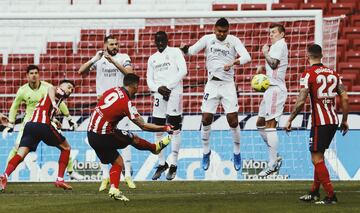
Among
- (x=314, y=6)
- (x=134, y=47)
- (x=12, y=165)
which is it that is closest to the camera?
(x=12, y=165)

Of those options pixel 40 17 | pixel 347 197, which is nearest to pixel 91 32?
pixel 40 17

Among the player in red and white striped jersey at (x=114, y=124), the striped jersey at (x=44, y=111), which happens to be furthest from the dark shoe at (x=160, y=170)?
the player in red and white striped jersey at (x=114, y=124)

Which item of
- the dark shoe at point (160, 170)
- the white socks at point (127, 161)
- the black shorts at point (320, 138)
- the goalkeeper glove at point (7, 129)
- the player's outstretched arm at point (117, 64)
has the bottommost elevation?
the dark shoe at point (160, 170)

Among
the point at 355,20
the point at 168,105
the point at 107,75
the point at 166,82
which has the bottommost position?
the point at 168,105

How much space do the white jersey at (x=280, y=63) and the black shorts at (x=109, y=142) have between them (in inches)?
170

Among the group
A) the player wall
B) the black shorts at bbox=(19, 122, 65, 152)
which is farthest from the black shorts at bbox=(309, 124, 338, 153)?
the player wall

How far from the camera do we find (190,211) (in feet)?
39.7

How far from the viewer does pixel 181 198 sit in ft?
46.6

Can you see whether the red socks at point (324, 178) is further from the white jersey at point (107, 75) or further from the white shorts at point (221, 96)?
the white jersey at point (107, 75)

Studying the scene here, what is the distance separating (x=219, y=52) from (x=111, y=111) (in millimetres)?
3980

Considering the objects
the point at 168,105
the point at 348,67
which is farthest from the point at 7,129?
the point at 348,67

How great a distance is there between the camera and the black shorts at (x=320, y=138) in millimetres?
13336

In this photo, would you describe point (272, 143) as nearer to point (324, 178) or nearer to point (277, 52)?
point (277, 52)

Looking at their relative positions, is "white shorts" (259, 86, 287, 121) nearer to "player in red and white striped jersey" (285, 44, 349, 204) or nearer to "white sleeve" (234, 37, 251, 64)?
"white sleeve" (234, 37, 251, 64)
